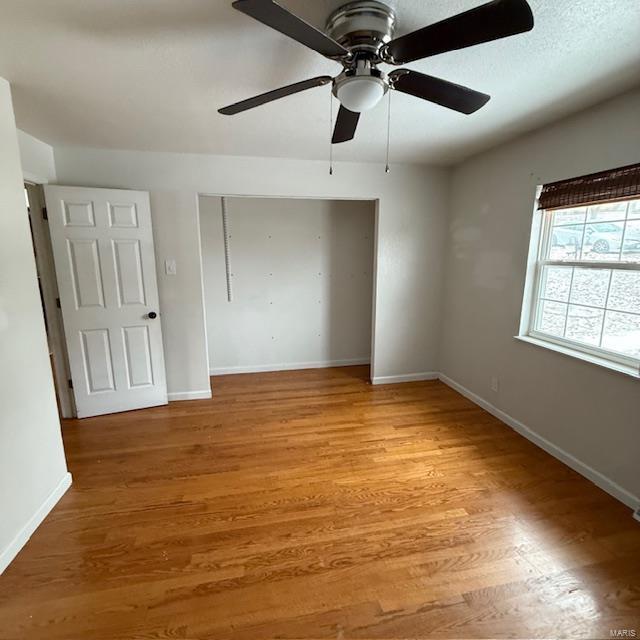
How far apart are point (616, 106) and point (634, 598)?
2.49 meters

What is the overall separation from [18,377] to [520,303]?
337 centimetres

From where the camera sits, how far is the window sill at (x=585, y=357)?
188 cm

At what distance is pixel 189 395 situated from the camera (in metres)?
3.29

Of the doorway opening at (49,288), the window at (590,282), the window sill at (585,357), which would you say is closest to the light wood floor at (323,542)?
the doorway opening at (49,288)

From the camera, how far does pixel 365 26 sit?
3.92 ft

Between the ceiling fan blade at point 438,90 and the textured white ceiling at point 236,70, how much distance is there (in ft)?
0.69

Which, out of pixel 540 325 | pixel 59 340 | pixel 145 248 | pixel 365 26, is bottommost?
pixel 59 340

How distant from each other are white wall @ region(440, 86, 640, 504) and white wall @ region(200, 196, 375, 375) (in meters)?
1.19

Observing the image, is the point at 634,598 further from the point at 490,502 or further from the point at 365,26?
the point at 365,26

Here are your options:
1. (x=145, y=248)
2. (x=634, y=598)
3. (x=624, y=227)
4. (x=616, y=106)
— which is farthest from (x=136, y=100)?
(x=634, y=598)

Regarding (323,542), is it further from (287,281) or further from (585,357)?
(287,281)

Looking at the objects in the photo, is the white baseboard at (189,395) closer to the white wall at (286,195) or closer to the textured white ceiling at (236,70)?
the white wall at (286,195)

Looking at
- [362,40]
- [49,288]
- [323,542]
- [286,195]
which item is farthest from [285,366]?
[362,40]

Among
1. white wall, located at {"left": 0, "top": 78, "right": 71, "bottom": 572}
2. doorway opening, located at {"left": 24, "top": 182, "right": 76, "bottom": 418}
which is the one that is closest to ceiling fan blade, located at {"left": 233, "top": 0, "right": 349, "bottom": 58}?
white wall, located at {"left": 0, "top": 78, "right": 71, "bottom": 572}
